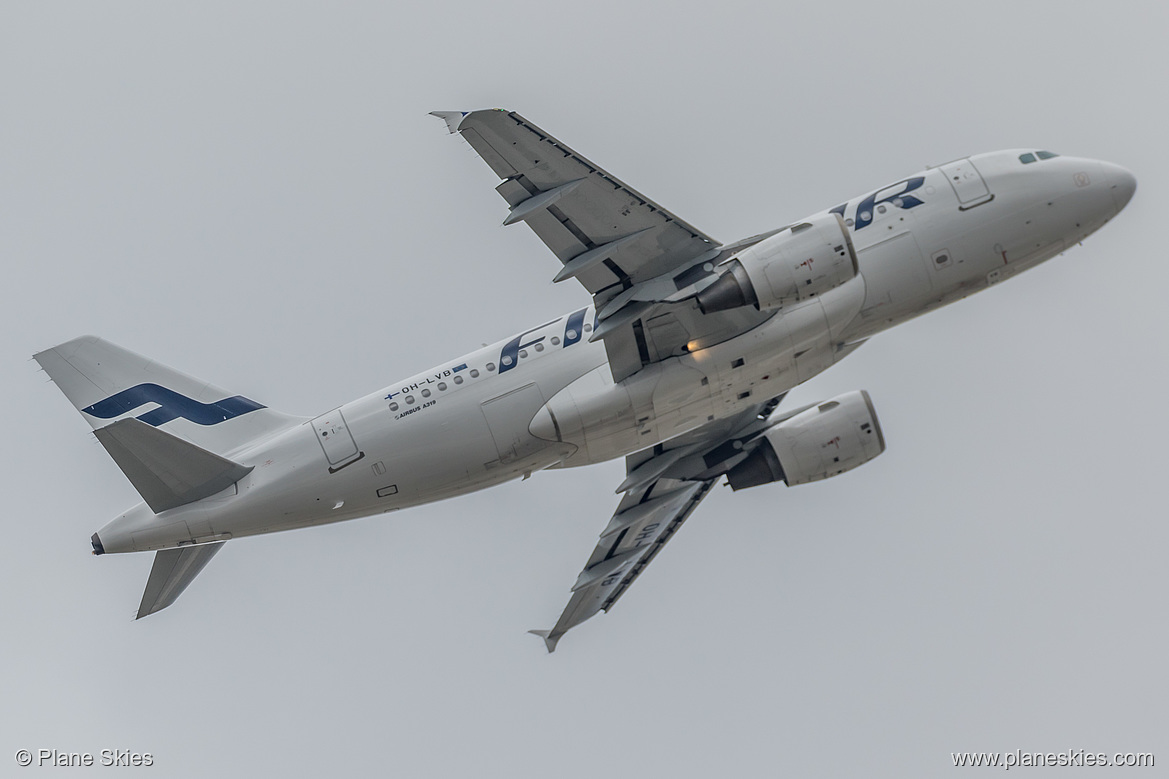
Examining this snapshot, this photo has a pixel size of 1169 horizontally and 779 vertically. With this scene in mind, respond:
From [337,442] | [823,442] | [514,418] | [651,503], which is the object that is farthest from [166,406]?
[823,442]

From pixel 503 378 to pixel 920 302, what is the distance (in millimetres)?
10995

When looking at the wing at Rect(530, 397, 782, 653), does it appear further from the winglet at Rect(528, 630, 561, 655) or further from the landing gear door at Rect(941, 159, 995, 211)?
the landing gear door at Rect(941, 159, 995, 211)

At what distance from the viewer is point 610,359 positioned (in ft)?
98.9

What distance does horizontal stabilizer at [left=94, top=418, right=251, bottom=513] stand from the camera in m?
28.4

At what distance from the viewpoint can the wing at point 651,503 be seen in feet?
119

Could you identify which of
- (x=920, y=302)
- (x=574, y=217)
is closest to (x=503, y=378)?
(x=574, y=217)

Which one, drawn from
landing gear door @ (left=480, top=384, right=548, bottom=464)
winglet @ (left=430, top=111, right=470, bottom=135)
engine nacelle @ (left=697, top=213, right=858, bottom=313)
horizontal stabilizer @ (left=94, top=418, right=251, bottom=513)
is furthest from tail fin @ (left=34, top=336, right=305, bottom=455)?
engine nacelle @ (left=697, top=213, right=858, bottom=313)

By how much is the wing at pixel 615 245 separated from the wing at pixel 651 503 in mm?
6798

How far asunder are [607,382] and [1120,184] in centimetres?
1460

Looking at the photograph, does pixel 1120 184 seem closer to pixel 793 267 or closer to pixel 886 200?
pixel 886 200

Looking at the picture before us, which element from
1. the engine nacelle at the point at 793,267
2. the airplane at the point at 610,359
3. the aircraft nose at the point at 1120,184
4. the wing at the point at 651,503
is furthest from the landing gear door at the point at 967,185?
the wing at the point at 651,503

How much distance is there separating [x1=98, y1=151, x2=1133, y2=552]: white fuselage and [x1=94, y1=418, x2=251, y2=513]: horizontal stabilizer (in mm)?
344

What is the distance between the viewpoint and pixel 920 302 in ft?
98.8

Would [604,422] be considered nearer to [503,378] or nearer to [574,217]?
[503,378]
